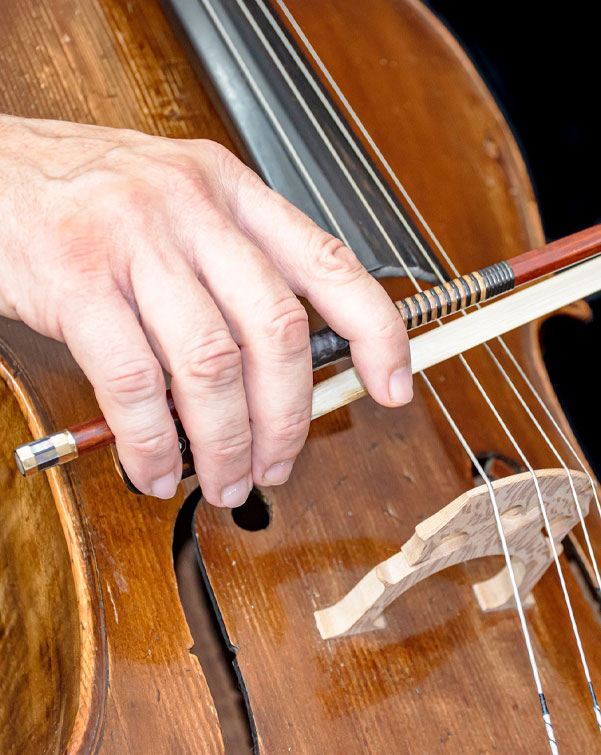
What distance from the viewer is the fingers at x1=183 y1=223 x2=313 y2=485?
45 centimetres

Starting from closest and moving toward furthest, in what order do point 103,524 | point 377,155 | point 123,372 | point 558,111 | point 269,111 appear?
point 123,372
point 103,524
point 269,111
point 377,155
point 558,111

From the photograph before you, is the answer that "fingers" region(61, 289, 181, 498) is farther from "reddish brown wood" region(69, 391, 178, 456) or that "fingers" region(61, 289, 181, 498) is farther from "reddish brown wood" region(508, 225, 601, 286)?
"reddish brown wood" region(508, 225, 601, 286)

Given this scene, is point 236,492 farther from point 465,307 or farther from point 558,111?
point 558,111

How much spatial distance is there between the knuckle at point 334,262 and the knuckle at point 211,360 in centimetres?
10

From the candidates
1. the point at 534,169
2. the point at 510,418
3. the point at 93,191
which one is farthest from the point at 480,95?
the point at 93,191

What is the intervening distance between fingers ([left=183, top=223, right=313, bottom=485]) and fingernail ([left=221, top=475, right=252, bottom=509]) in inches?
1.6

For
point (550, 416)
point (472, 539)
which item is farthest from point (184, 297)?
point (550, 416)

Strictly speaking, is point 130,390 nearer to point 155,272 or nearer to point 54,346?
point 155,272

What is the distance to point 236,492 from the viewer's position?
497 millimetres

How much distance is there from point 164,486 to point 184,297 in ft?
0.44

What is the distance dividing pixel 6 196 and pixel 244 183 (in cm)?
17

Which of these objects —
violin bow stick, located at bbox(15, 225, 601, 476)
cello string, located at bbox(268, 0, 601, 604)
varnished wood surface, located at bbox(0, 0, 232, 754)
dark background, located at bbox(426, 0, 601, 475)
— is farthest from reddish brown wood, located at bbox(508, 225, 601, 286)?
dark background, located at bbox(426, 0, 601, 475)

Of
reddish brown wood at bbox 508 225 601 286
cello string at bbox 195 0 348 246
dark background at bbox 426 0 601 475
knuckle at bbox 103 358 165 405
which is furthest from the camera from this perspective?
dark background at bbox 426 0 601 475

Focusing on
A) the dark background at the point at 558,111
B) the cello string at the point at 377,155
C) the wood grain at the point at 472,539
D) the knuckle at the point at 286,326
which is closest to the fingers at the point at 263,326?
the knuckle at the point at 286,326
